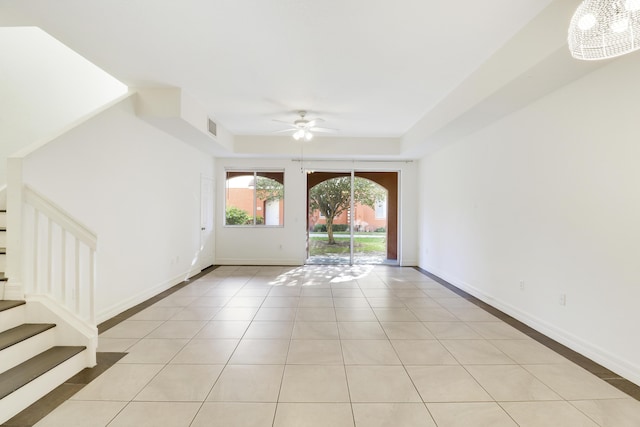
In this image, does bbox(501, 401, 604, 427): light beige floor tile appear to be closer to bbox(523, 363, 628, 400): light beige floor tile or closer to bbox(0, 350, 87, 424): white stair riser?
bbox(523, 363, 628, 400): light beige floor tile

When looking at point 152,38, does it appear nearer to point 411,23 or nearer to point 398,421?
point 411,23

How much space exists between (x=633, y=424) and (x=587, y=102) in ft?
7.99

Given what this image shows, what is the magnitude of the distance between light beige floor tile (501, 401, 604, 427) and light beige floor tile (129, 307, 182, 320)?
3.43 metres

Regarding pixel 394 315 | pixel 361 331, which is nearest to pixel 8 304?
pixel 361 331

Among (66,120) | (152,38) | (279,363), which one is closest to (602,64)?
(279,363)

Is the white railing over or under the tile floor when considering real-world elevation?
over

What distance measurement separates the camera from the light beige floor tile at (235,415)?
5.92 ft

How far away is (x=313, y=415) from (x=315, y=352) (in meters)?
0.83

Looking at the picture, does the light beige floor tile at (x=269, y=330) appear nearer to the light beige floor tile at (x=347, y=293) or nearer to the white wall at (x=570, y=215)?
the light beige floor tile at (x=347, y=293)

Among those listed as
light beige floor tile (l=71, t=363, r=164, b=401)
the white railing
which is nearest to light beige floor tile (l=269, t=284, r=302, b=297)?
light beige floor tile (l=71, t=363, r=164, b=401)

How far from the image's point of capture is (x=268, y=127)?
5797mm

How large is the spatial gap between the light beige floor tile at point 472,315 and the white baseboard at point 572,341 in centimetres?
25

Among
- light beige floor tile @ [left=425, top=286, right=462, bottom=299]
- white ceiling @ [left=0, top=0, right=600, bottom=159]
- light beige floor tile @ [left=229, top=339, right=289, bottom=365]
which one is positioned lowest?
light beige floor tile @ [left=425, top=286, right=462, bottom=299]

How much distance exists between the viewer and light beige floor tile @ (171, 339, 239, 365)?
2.55m
